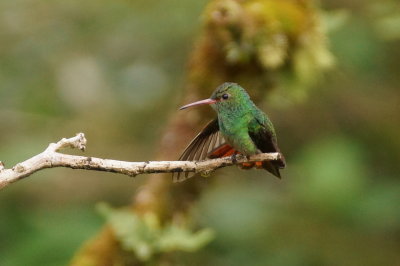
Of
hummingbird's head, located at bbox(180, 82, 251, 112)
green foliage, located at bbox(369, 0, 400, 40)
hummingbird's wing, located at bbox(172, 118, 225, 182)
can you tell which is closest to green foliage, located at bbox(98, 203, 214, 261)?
hummingbird's wing, located at bbox(172, 118, 225, 182)

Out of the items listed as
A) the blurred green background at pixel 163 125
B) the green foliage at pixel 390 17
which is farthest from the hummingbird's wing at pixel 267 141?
the blurred green background at pixel 163 125

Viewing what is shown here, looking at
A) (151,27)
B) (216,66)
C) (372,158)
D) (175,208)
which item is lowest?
(175,208)

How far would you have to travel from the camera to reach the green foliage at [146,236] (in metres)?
5.15

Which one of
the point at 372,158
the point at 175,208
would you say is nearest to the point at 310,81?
the point at 175,208

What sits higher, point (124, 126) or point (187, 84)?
point (124, 126)

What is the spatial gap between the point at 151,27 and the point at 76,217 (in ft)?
7.14

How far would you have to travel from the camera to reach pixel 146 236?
5.27 m

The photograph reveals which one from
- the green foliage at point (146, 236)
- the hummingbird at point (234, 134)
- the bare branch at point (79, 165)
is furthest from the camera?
the green foliage at point (146, 236)

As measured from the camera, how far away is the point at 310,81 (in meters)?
6.36

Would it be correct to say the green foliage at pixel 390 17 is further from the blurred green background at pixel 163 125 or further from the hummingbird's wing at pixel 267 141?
the hummingbird's wing at pixel 267 141

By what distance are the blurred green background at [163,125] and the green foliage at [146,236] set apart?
2.35 metres

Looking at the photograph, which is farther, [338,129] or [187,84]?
[338,129]

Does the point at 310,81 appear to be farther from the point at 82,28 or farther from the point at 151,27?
the point at 82,28

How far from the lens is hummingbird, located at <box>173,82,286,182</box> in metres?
4.26
